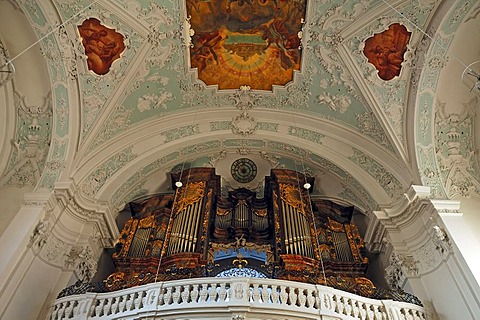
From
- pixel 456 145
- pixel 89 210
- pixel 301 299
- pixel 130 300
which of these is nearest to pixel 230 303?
pixel 301 299

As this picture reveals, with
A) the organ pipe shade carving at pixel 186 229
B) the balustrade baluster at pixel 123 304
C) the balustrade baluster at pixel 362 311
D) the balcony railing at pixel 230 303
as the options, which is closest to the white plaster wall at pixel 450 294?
the balcony railing at pixel 230 303

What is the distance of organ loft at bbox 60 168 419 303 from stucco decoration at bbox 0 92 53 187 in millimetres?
2699

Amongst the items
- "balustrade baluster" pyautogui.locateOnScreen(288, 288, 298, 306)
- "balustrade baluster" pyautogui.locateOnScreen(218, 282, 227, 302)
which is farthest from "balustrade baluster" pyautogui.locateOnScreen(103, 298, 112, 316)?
"balustrade baluster" pyautogui.locateOnScreen(288, 288, 298, 306)

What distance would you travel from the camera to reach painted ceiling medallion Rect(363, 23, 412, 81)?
30.2 ft

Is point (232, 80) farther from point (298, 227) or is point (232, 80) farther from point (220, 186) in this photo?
point (298, 227)

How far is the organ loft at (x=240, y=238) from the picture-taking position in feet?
27.7

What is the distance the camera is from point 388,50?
946 cm

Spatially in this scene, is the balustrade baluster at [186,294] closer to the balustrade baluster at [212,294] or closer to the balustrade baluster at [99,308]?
the balustrade baluster at [212,294]

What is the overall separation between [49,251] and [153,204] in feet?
11.0

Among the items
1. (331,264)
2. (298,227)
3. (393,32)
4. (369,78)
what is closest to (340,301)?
(331,264)

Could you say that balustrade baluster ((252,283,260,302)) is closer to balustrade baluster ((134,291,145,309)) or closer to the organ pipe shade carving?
balustrade baluster ((134,291,145,309))

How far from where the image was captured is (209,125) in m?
11.7

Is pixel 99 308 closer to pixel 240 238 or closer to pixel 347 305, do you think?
pixel 240 238

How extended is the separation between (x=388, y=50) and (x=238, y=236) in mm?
5779
